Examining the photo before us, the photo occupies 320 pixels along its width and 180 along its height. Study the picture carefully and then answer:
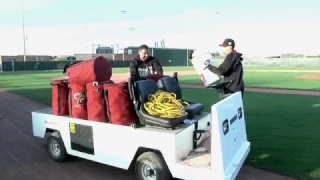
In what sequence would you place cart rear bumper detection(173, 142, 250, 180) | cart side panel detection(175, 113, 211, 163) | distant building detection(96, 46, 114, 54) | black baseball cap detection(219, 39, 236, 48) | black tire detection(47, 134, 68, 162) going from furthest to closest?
distant building detection(96, 46, 114, 54), black baseball cap detection(219, 39, 236, 48), black tire detection(47, 134, 68, 162), cart side panel detection(175, 113, 211, 163), cart rear bumper detection(173, 142, 250, 180)

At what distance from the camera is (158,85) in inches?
188

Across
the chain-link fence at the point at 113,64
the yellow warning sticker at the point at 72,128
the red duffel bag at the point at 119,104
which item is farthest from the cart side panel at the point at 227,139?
the chain-link fence at the point at 113,64

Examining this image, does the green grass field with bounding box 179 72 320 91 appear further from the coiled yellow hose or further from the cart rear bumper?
the cart rear bumper

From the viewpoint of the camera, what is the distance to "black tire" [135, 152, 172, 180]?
377 centimetres

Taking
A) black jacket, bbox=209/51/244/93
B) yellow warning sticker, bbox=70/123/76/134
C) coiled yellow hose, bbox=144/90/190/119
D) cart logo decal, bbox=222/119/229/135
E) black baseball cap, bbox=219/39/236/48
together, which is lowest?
yellow warning sticker, bbox=70/123/76/134

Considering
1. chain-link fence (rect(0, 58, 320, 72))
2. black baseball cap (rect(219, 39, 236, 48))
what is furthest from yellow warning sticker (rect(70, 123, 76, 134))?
chain-link fence (rect(0, 58, 320, 72))

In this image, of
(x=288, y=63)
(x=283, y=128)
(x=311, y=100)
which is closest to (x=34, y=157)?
(x=283, y=128)

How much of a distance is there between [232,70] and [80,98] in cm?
251

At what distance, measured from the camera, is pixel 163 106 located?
4.00m

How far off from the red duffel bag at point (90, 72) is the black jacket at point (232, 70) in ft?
5.70

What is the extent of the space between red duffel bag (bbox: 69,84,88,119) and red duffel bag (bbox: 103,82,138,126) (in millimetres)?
595

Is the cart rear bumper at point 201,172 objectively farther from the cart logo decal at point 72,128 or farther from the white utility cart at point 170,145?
the cart logo decal at point 72,128

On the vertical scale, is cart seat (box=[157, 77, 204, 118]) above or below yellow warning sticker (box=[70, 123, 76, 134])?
above

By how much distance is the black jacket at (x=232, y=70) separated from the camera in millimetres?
5055
